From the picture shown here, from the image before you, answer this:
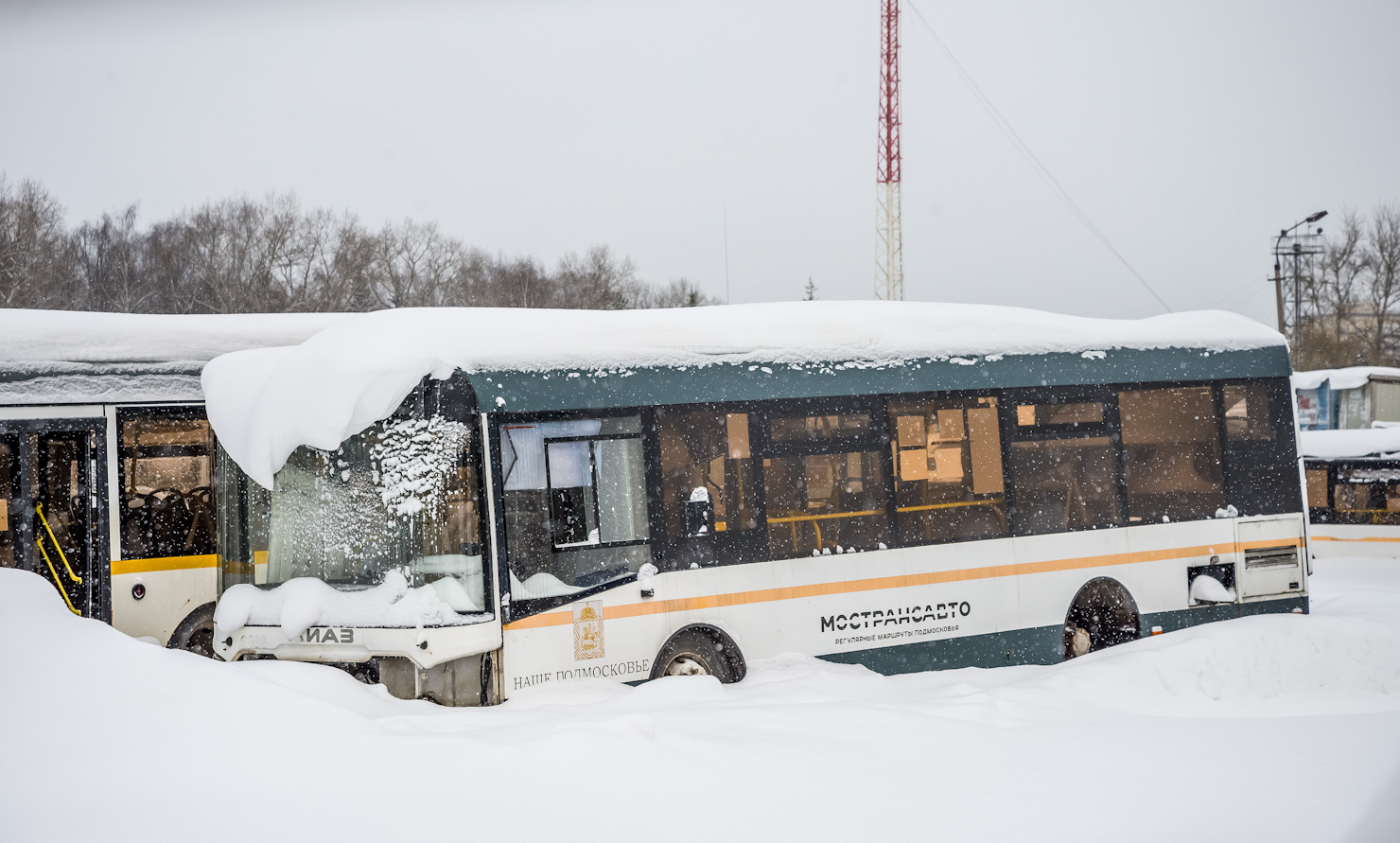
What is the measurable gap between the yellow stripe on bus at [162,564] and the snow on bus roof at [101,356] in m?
1.65

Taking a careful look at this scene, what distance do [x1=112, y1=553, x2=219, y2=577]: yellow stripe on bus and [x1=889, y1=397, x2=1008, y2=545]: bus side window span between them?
282 inches

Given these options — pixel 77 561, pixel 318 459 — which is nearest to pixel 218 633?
pixel 318 459

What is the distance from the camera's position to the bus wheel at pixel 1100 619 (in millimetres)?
9719

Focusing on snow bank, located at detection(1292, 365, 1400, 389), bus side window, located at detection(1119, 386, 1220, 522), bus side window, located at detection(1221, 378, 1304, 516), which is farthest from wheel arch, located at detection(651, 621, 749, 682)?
snow bank, located at detection(1292, 365, 1400, 389)

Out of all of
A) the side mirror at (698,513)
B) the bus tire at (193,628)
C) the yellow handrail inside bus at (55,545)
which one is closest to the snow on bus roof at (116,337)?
the yellow handrail inside bus at (55,545)

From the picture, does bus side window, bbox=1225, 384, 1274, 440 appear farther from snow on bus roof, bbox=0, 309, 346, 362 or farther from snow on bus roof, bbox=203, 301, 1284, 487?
snow on bus roof, bbox=0, 309, 346, 362

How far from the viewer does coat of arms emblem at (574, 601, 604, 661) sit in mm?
7547

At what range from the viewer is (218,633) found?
23.4ft

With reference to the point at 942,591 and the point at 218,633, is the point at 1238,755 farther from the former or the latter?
the point at 218,633

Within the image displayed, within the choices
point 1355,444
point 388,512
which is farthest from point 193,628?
point 1355,444

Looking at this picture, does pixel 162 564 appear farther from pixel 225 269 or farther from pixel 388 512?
pixel 225 269

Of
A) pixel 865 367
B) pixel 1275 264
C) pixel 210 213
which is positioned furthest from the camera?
pixel 210 213

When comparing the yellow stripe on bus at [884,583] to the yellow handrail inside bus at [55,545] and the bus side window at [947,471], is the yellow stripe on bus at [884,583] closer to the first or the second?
the bus side window at [947,471]

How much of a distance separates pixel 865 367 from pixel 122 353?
7612mm
